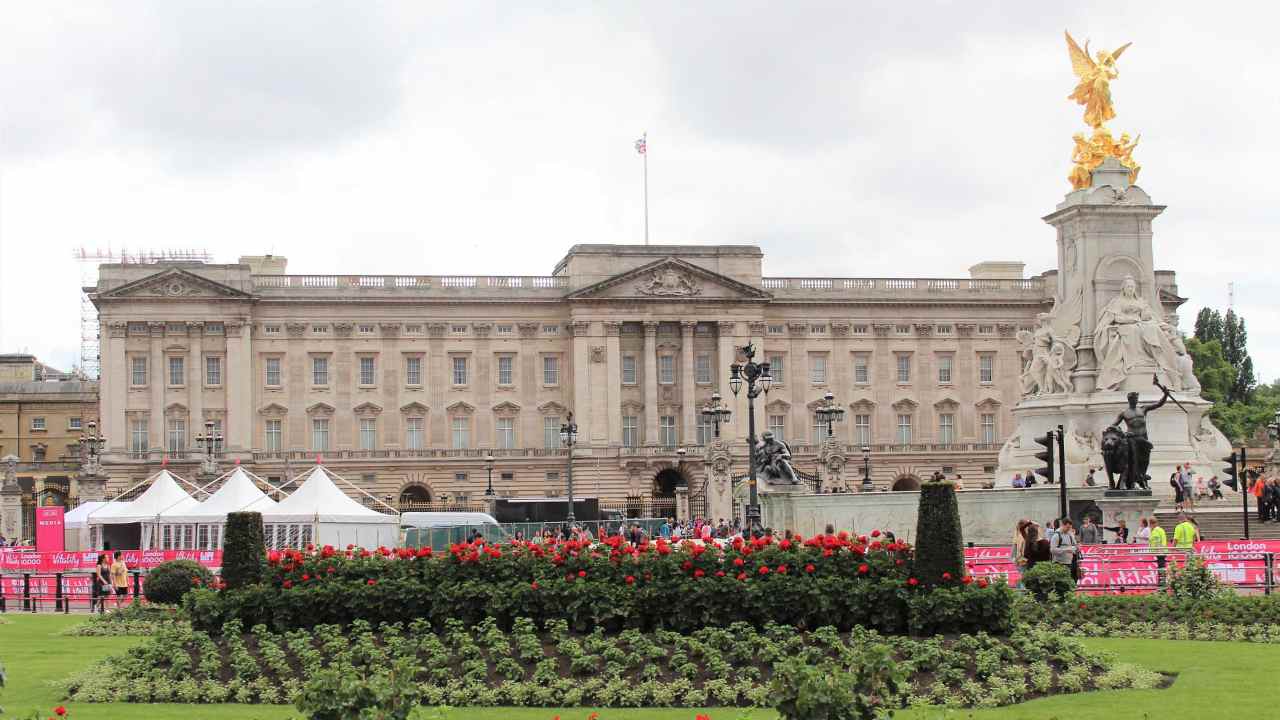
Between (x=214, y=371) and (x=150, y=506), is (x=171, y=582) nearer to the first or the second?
(x=150, y=506)

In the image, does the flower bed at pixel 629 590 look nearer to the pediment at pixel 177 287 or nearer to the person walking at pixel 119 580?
the person walking at pixel 119 580

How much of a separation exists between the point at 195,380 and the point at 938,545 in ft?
224

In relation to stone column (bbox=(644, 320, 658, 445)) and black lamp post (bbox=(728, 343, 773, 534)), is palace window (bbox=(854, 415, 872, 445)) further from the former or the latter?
black lamp post (bbox=(728, 343, 773, 534))

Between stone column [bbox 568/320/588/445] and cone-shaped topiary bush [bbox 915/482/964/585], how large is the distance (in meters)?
65.8

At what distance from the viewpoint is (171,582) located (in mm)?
28172

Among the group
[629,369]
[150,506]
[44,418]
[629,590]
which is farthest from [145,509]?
[44,418]

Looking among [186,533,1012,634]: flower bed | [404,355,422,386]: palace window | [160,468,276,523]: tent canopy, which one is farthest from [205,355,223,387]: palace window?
[186,533,1012,634]: flower bed

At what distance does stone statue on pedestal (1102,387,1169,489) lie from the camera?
3581 centimetres

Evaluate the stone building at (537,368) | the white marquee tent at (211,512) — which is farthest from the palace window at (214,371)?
the white marquee tent at (211,512)

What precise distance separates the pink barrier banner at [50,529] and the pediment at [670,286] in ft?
129

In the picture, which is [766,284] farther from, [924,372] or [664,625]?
[664,625]

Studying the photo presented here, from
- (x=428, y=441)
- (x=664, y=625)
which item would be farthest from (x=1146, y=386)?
(x=428, y=441)

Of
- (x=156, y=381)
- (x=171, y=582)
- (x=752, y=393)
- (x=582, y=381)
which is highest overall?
(x=156, y=381)

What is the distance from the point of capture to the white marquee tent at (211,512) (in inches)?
1784
